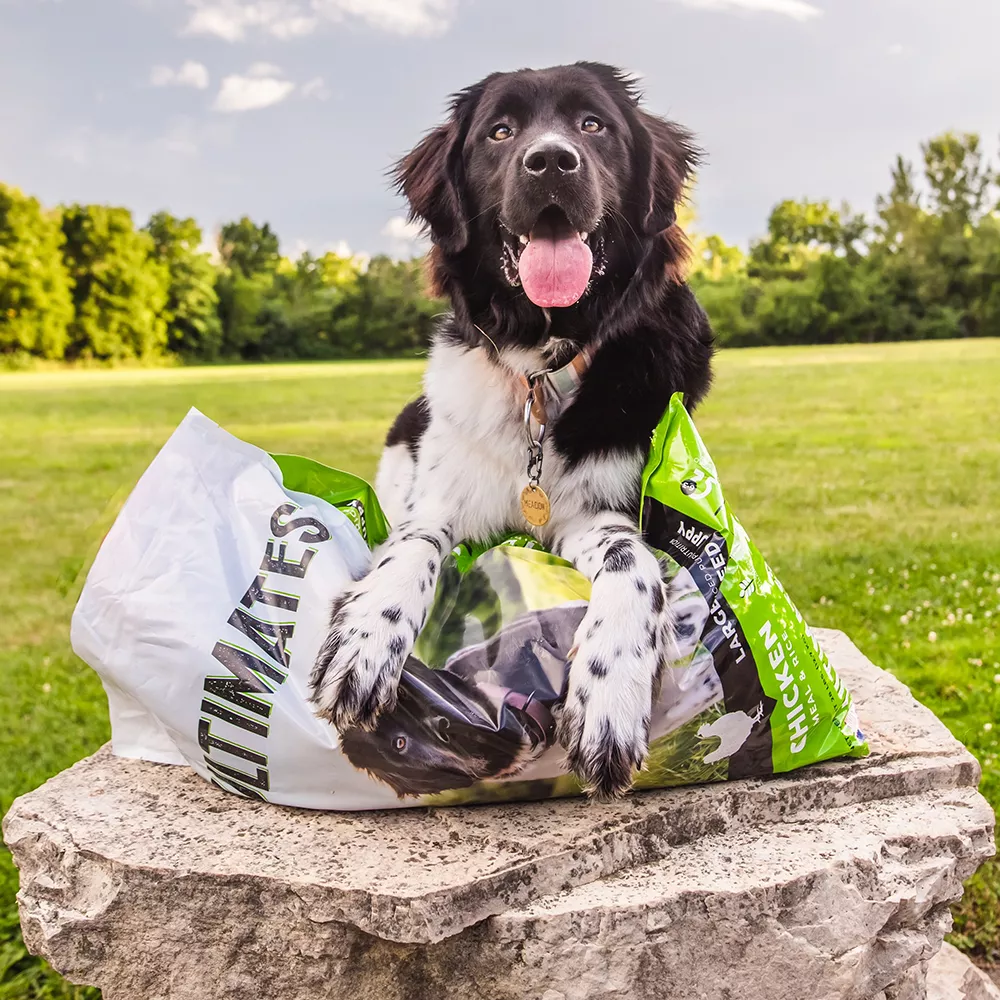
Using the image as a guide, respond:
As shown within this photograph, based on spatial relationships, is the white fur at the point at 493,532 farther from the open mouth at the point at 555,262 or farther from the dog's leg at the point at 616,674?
the open mouth at the point at 555,262

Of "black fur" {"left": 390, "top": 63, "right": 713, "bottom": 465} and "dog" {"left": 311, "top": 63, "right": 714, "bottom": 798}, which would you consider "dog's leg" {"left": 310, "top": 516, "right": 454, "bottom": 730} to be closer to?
"dog" {"left": 311, "top": 63, "right": 714, "bottom": 798}

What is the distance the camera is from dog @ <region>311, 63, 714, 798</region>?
221 cm

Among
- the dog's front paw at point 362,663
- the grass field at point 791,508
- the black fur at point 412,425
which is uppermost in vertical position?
the black fur at point 412,425

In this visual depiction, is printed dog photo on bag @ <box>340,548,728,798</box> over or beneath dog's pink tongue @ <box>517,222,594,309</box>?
beneath

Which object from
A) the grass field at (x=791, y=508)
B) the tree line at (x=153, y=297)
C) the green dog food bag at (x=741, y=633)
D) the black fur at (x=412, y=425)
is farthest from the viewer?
the tree line at (x=153, y=297)

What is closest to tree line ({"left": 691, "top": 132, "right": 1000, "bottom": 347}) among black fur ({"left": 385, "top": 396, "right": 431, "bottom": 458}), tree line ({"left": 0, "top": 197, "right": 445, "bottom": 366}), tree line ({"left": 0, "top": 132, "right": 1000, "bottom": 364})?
tree line ({"left": 0, "top": 132, "right": 1000, "bottom": 364})

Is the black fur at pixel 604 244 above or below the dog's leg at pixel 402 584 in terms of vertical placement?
above

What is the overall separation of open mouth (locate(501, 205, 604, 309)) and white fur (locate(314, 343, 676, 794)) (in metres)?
0.25

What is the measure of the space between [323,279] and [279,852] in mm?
34888

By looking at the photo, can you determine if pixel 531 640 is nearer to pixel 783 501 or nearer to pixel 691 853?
A: pixel 691 853

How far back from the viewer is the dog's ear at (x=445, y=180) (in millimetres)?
2545

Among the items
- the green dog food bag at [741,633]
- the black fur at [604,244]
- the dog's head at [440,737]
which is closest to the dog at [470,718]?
the dog's head at [440,737]

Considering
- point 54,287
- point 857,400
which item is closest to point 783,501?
point 857,400

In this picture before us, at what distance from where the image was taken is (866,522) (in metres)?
6.74
